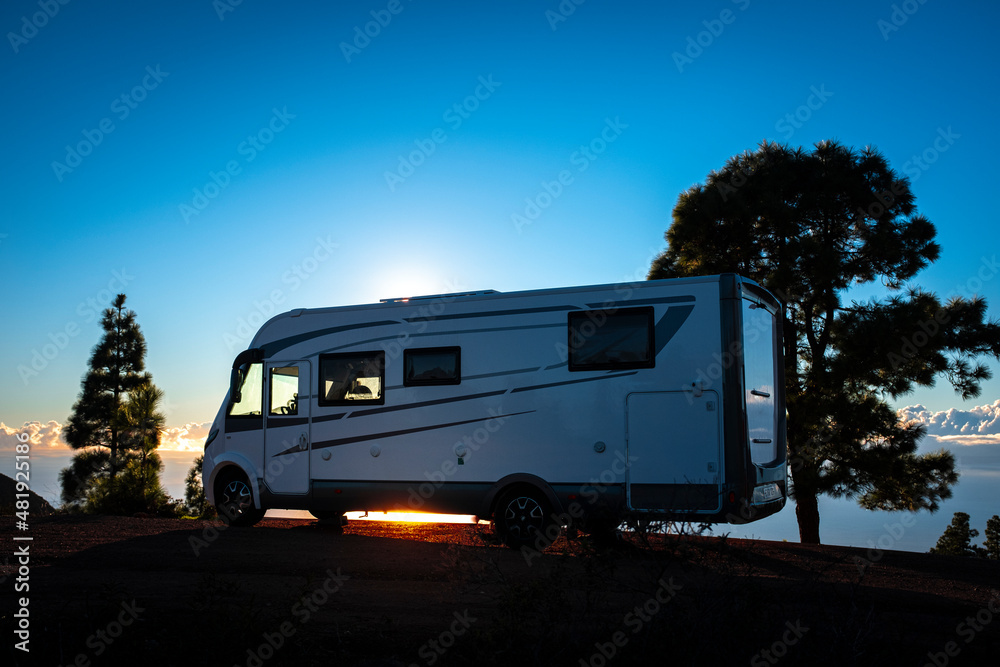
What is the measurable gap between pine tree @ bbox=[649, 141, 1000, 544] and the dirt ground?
5.42 metres

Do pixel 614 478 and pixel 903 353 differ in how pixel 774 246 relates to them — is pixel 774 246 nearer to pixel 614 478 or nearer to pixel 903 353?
pixel 903 353

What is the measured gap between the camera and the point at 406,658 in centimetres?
439

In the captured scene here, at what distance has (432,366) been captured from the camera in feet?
31.4

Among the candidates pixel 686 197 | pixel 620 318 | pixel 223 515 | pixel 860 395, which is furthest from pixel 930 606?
pixel 686 197

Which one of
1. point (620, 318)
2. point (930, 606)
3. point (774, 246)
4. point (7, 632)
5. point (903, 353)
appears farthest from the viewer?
point (774, 246)

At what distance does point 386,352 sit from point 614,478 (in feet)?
11.4

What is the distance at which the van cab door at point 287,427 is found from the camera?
33.5ft

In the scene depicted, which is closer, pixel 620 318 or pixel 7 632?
pixel 7 632

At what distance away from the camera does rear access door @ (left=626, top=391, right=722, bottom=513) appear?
8031 millimetres
